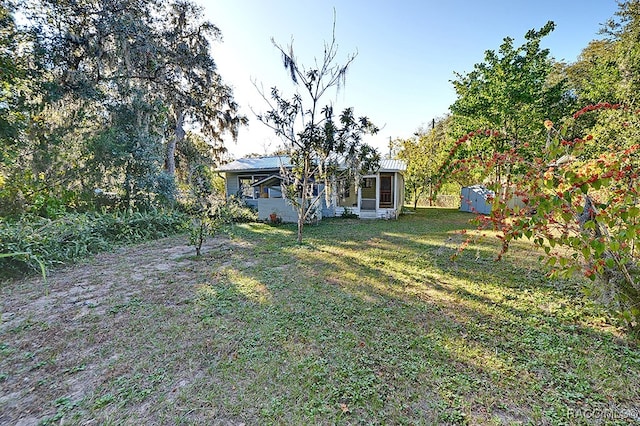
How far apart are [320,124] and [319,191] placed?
4.72 meters

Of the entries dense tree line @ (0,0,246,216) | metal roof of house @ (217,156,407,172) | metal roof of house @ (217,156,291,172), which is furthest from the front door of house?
dense tree line @ (0,0,246,216)

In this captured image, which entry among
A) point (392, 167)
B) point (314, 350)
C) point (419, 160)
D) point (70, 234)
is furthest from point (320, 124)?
point (419, 160)

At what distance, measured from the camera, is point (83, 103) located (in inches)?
307

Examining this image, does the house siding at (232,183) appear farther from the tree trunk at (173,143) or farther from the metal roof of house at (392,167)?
the metal roof of house at (392,167)

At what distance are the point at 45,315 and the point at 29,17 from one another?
8.30 meters

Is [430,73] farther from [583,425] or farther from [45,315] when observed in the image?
[45,315]

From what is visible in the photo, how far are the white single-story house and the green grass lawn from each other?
6.53 m

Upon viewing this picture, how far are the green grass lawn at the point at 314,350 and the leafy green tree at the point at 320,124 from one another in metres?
3.17

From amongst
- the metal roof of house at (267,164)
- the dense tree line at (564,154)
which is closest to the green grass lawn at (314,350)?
the dense tree line at (564,154)

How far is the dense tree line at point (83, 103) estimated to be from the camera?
672cm

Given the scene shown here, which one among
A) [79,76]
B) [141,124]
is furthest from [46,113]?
[141,124]

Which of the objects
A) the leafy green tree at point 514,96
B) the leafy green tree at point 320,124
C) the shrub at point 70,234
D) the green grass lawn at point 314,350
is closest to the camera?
the green grass lawn at point 314,350

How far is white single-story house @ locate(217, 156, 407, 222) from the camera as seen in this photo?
11.3 m

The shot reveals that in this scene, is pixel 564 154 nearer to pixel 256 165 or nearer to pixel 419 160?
pixel 256 165
